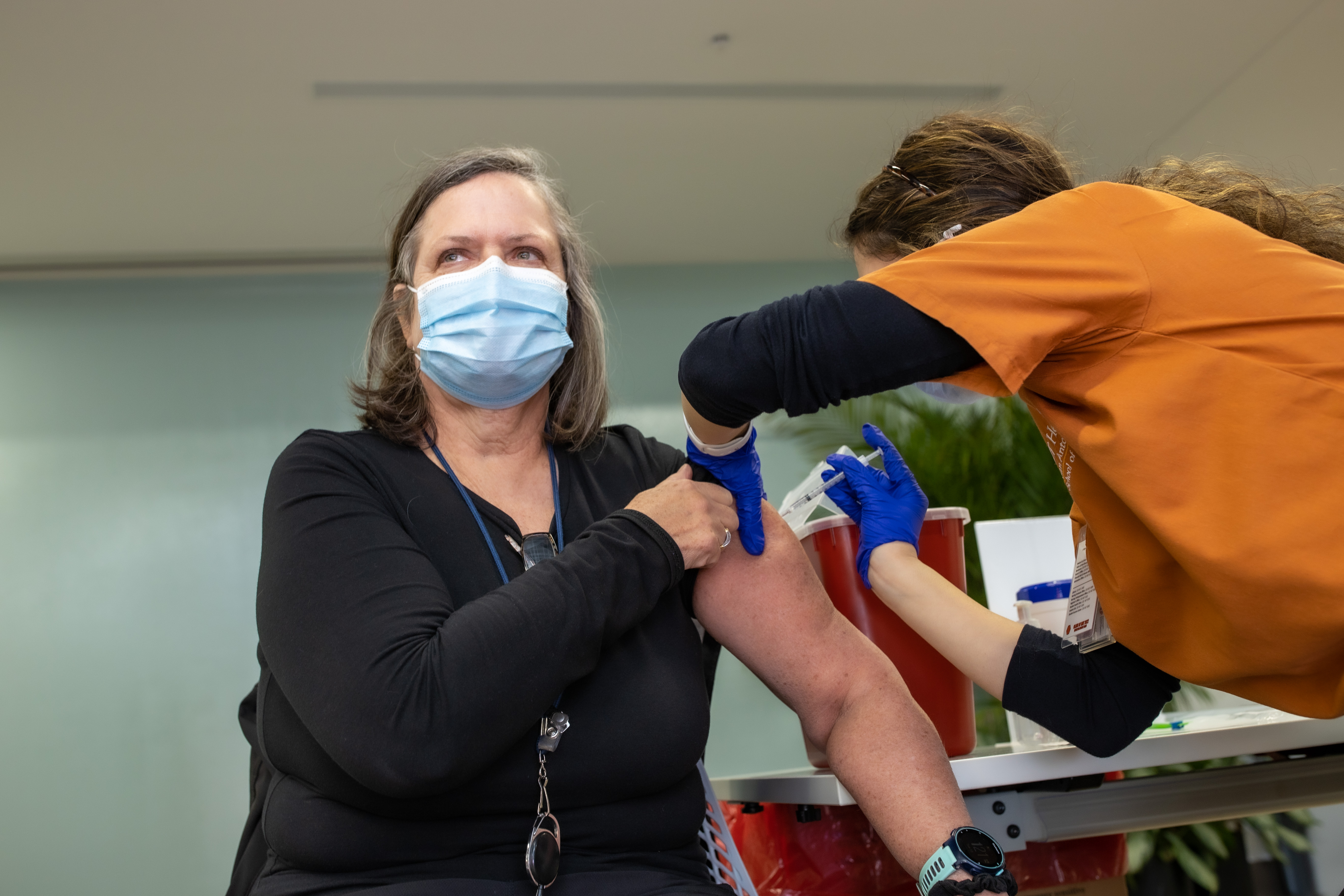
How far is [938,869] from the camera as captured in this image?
1111 millimetres

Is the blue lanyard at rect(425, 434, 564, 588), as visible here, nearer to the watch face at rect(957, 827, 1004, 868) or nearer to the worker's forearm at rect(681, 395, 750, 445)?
the worker's forearm at rect(681, 395, 750, 445)

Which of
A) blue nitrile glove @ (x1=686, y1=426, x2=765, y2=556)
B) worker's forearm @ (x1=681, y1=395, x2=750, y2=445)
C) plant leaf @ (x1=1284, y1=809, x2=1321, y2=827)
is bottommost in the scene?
plant leaf @ (x1=1284, y1=809, x2=1321, y2=827)

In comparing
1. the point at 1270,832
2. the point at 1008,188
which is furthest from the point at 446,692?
the point at 1270,832

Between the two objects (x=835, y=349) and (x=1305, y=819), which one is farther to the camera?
(x=1305, y=819)

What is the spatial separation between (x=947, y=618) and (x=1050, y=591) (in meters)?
0.31

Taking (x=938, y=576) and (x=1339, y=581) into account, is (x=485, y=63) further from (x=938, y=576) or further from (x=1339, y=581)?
(x=1339, y=581)

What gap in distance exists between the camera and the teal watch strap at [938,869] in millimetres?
1099

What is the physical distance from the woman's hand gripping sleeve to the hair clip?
0.52 m

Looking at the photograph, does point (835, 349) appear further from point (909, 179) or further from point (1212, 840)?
point (1212, 840)

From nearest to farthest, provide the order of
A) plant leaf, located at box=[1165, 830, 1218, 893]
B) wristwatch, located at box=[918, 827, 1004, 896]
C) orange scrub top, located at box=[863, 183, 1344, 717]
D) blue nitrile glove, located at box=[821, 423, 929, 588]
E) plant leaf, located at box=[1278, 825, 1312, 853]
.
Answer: orange scrub top, located at box=[863, 183, 1344, 717], wristwatch, located at box=[918, 827, 1004, 896], blue nitrile glove, located at box=[821, 423, 929, 588], plant leaf, located at box=[1165, 830, 1218, 893], plant leaf, located at box=[1278, 825, 1312, 853]

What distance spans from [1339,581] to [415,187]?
4.62 ft

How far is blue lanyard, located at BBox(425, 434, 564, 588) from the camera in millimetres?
1261

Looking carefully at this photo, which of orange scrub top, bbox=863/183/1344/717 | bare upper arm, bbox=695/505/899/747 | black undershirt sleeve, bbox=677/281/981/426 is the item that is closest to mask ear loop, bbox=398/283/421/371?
bare upper arm, bbox=695/505/899/747

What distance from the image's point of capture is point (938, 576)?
55.9 inches
